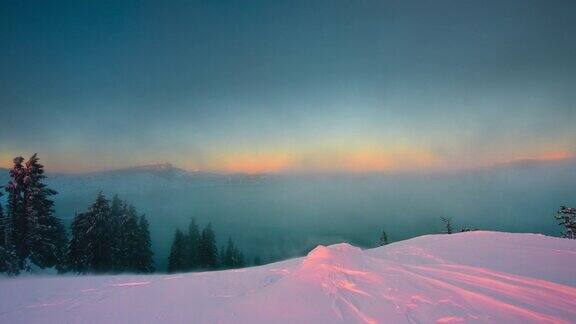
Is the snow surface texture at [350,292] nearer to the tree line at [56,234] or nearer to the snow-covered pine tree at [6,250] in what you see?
the snow-covered pine tree at [6,250]

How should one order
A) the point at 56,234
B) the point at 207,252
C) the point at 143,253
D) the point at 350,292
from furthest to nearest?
the point at 207,252, the point at 143,253, the point at 56,234, the point at 350,292

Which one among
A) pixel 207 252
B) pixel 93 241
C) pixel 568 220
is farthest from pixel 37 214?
pixel 568 220

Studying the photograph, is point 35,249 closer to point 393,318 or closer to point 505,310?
point 393,318

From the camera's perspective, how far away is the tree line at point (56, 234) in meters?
25.3

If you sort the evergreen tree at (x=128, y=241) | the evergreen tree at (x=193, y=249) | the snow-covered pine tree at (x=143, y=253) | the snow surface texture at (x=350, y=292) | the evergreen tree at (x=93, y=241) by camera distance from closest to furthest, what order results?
the snow surface texture at (x=350, y=292) → the evergreen tree at (x=93, y=241) → the evergreen tree at (x=128, y=241) → the snow-covered pine tree at (x=143, y=253) → the evergreen tree at (x=193, y=249)

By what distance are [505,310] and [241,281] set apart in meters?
6.37

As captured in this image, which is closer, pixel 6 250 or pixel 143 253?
pixel 6 250

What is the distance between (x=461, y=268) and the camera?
288 inches

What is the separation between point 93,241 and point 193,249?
15.1m

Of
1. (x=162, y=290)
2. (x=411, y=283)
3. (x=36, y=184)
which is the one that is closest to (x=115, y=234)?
(x=36, y=184)

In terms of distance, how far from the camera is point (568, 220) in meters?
35.0

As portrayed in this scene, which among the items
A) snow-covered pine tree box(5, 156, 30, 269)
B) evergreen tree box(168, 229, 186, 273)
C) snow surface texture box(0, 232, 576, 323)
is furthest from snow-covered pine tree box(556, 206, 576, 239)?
snow-covered pine tree box(5, 156, 30, 269)

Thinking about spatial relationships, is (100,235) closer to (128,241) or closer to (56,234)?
(128,241)

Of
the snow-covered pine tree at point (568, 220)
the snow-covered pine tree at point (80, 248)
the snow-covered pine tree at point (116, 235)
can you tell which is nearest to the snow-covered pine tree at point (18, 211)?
the snow-covered pine tree at point (80, 248)
